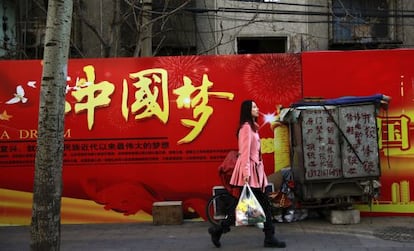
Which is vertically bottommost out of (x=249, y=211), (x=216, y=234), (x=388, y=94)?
(x=216, y=234)

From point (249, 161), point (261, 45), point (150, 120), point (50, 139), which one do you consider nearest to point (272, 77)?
point (150, 120)

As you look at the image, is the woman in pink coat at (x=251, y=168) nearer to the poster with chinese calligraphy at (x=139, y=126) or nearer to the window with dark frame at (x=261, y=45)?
the poster with chinese calligraphy at (x=139, y=126)

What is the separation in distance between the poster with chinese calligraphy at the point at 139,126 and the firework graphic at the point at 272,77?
2 centimetres

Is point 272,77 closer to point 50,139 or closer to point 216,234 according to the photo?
point 216,234

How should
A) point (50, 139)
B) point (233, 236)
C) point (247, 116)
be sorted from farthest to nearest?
point (233, 236) → point (247, 116) → point (50, 139)

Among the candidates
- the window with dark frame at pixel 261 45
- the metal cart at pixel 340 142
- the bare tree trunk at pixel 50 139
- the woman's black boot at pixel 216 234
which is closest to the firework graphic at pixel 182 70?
the metal cart at pixel 340 142

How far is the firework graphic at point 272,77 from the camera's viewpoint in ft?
29.7

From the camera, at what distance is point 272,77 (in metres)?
9.06

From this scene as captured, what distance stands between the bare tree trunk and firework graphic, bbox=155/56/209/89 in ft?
12.6

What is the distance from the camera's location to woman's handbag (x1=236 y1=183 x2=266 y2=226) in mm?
6809

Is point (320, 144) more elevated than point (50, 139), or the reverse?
point (50, 139)

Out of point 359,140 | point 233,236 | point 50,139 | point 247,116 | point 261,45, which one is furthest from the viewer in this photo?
point 261,45

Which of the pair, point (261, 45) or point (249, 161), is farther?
point (261, 45)

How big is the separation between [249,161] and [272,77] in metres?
2.44
